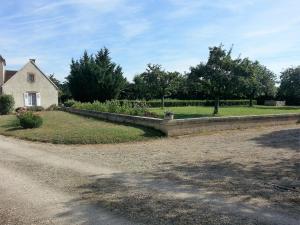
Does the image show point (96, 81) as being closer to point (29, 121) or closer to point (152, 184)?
point (29, 121)

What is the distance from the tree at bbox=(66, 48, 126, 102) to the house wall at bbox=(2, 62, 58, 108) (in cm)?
326

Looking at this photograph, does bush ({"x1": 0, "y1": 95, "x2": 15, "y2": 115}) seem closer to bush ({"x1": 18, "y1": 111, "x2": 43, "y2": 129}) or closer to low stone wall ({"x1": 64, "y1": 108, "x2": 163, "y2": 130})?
low stone wall ({"x1": 64, "y1": 108, "x2": 163, "y2": 130})

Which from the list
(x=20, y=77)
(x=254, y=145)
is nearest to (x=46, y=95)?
(x=20, y=77)

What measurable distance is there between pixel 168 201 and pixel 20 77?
1289 inches

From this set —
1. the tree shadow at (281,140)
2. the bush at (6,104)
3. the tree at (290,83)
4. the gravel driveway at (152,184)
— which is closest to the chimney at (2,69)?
the bush at (6,104)

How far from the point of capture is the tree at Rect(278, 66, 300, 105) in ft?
157

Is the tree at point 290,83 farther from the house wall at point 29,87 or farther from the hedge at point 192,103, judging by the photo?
the house wall at point 29,87

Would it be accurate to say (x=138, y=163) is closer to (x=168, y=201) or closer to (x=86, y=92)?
(x=168, y=201)

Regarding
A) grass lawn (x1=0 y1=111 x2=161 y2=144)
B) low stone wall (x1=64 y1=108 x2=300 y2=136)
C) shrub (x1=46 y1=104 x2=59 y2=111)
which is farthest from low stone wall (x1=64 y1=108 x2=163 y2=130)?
shrub (x1=46 y1=104 x2=59 y2=111)

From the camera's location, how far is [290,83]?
49.1m

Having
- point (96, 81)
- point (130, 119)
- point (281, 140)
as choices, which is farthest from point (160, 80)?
point (281, 140)

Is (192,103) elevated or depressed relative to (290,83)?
depressed

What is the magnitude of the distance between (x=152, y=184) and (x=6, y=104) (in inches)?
1065

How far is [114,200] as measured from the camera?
691cm
